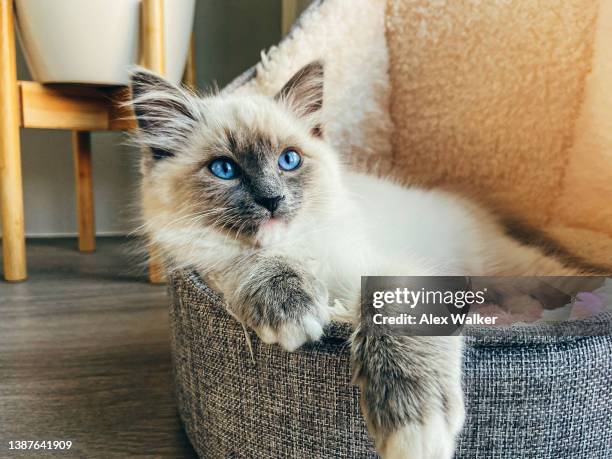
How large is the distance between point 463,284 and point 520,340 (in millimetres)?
118

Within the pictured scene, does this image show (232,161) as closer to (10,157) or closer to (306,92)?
(306,92)

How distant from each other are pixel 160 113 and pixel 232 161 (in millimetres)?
220

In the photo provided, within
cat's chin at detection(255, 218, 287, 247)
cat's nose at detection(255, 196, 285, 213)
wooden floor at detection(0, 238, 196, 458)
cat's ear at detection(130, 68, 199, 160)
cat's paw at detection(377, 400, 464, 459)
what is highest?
cat's ear at detection(130, 68, 199, 160)

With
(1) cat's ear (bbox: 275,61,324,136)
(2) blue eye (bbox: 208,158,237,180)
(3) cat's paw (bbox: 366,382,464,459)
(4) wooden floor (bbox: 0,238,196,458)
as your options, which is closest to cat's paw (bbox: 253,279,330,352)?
(3) cat's paw (bbox: 366,382,464,459)

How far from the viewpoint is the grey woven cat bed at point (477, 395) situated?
70 cm

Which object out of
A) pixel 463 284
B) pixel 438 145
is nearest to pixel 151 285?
pixel 438 145

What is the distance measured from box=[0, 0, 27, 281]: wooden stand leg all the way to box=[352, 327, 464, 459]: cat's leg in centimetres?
177

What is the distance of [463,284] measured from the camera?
782 mm

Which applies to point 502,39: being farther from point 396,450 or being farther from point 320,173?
point 396,450

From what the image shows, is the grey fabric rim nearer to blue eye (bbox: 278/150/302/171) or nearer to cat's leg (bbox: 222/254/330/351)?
cat's leg (bbox: 222/254/330/351)

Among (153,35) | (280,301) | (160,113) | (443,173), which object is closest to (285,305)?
(280,301)

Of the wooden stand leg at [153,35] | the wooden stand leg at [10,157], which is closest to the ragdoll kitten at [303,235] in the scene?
the wooden stand leg at [153,35]

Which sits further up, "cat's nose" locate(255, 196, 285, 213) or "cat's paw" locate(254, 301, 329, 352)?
"cat's nose" locate(255, 196, 285, 213)

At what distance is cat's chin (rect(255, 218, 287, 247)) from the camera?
89cm
